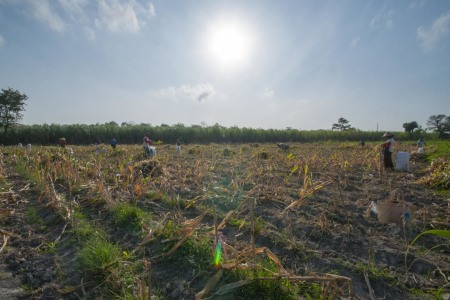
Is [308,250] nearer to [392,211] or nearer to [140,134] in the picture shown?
[392,211]

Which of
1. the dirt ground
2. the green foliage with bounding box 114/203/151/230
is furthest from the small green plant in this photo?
the green foliage with bounding box 114/203/151/230

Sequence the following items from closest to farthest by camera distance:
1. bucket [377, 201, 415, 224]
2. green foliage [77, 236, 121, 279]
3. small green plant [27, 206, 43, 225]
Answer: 1. green foliage [77, 236, 121, 279]
2. bucket [377, 201, 415, 224]
3. small green plant [27, 206, 43, 225]

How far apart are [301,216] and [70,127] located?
1272 inches

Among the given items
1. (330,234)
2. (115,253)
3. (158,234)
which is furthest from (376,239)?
(115,253)

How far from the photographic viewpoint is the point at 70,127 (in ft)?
98.4

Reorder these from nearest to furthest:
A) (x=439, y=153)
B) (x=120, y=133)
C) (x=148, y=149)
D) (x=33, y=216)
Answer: (x=33, y=216) < (x=439, y=153) < (x=148, y=149) < (x=120, y=133)

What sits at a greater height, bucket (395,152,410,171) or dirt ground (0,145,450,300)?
bucket (395,152,410,171)

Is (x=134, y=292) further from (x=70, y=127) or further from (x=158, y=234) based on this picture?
(x=70, y=127)

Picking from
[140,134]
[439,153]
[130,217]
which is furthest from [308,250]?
[140,134]

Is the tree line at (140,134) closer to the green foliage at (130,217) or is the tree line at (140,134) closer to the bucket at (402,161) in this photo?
the bucket at (402,161)

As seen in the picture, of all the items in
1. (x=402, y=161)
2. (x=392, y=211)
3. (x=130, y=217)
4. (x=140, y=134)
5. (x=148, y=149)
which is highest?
(x=140, y=134)

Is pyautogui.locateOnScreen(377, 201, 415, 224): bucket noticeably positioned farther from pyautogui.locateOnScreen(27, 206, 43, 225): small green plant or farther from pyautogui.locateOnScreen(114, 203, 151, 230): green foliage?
pyautogui.locateOnScreen(27, 206, 43, 225): small green plant

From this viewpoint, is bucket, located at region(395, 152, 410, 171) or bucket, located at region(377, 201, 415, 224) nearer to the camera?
bucket, located at region(377, 201, 415, 224)

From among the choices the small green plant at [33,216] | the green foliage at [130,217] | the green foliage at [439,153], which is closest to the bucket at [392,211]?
the green foliage at [130,217]
